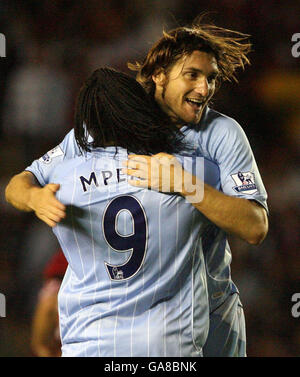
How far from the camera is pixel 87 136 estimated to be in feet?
4.38

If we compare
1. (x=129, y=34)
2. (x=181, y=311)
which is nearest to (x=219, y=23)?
(x=129, y=34)

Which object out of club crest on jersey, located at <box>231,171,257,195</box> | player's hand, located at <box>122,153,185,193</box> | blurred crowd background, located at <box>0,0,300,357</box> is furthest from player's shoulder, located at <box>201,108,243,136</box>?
blurred crowd background, located at <box>0,0,300,357</box>

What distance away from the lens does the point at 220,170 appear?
139 cm

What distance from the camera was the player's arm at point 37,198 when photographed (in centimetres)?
119

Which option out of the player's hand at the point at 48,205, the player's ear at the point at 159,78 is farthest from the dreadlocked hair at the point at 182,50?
the player's hand at the point at 48,205

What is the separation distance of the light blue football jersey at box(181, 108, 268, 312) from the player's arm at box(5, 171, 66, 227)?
1.09 ft

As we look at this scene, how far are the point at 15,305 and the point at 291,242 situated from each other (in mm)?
1251

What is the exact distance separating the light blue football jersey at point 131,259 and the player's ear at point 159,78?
0.39 metres

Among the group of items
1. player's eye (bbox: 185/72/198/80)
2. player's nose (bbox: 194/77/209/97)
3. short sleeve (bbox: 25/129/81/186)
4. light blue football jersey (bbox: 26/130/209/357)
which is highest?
player's eye (bbox: 185/72/198/80)

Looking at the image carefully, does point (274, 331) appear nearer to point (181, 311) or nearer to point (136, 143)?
point (181, 311)

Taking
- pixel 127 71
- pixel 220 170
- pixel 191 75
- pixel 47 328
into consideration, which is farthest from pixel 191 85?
pixel 47 328

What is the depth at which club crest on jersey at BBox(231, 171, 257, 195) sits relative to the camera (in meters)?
1.34

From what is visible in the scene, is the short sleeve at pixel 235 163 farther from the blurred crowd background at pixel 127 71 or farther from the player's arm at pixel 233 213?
the blurred crowd background at pixel 127 71

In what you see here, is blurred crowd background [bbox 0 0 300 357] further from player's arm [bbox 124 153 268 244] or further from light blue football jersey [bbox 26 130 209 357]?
player's arm [bbox 124 153 268 244]
